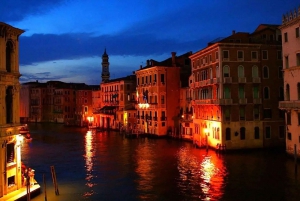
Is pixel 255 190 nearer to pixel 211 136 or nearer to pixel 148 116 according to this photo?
pixel 211 136

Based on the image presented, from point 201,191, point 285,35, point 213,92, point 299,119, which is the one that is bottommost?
point 201,191

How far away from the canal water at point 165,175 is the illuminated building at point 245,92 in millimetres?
2296

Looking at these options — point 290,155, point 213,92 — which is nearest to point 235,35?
point 213,92

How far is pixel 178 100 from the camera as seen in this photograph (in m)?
48.2

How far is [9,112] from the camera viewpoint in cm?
1599

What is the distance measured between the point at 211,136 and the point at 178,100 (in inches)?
553

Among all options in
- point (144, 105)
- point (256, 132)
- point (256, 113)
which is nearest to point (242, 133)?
point (256, 132)

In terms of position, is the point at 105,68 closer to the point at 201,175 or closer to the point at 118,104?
the point at 118,104

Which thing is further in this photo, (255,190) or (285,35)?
(285,35)

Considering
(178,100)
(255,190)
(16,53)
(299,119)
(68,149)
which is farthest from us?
(178,100)

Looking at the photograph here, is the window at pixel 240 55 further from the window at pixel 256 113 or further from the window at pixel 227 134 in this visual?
the window at pixel 227 134

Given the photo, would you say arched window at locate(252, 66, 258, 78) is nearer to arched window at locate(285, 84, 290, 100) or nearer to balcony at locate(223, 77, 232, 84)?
balcony at locate(223, 77, 232, 84)

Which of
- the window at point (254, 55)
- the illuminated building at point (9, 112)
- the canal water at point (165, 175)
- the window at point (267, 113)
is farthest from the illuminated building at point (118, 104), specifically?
the illuminated building at point (9, 112)

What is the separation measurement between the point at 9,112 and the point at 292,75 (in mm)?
20405
